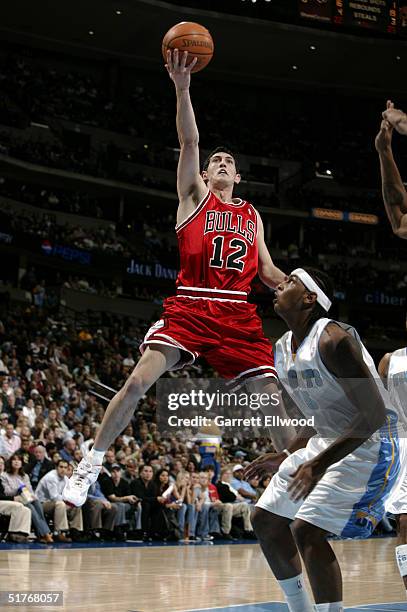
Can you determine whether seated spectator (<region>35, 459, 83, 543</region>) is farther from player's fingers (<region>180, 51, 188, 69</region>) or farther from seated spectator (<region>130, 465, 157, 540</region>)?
player's fingers (<region>180, 51, 188, 69</region>)

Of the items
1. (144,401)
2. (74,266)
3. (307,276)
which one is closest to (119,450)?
(144,401)

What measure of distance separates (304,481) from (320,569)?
0.57 m

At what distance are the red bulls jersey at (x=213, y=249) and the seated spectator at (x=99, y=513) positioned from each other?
7.87m

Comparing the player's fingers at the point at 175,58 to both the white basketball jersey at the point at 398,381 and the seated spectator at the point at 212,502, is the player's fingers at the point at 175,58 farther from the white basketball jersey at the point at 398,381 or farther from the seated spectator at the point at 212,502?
the seated spectator at the point at 212,502

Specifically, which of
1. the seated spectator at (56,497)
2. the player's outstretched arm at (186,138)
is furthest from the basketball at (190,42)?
the seated spectator at (56,497)

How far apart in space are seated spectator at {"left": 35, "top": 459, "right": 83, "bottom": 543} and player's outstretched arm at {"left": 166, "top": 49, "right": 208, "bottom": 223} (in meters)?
7.38

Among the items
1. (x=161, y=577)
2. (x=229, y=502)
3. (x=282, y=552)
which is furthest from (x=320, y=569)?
(x=229, y=502)

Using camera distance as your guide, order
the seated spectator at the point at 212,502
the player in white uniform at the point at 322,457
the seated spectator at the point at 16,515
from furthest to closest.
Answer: the seated spectator at the point at 212,502
the seated spectator at the point at 16,515
the player in white uniform at the point at 322,457

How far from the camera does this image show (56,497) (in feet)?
41.7

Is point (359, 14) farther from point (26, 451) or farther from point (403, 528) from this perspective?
point (403, 528)

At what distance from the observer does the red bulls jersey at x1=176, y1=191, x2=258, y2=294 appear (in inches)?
245

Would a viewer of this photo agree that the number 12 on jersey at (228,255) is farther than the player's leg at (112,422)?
Yes

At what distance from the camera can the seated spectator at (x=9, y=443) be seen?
1292 centimetres

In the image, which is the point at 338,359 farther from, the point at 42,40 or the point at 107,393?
the point at 42,40
